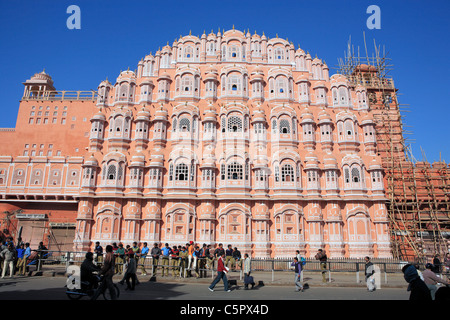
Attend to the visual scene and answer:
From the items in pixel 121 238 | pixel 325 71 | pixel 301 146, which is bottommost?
pixel 121 238

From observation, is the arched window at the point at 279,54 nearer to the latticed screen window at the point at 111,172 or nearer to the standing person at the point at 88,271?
the latticed screen window at the point at 111,172

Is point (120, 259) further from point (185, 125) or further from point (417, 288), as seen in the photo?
point (185, 125)

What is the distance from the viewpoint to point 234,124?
33000 mm

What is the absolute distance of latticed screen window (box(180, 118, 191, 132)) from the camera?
33.1 metres

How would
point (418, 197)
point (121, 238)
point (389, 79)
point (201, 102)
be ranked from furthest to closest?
1. point (389, 79)
2. point (201, 102)
3. point (418, 197)
4. point (121, 238)

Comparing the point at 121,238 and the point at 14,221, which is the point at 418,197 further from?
the point at 14,221

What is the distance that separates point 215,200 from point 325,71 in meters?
19.3

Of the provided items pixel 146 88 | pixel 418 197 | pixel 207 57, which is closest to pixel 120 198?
pixel 146 88

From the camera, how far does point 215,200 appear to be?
1206 inches

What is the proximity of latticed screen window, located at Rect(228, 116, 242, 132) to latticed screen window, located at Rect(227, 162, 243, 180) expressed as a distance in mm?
3710

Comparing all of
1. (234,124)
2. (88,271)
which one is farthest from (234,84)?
(88,271)

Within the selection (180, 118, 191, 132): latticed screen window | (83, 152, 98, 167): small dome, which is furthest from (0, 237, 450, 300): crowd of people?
(180, 118, 191, 132): latticed screen window

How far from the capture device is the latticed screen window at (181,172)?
31375 millimetres

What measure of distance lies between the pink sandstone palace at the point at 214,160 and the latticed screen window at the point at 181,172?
10cm
